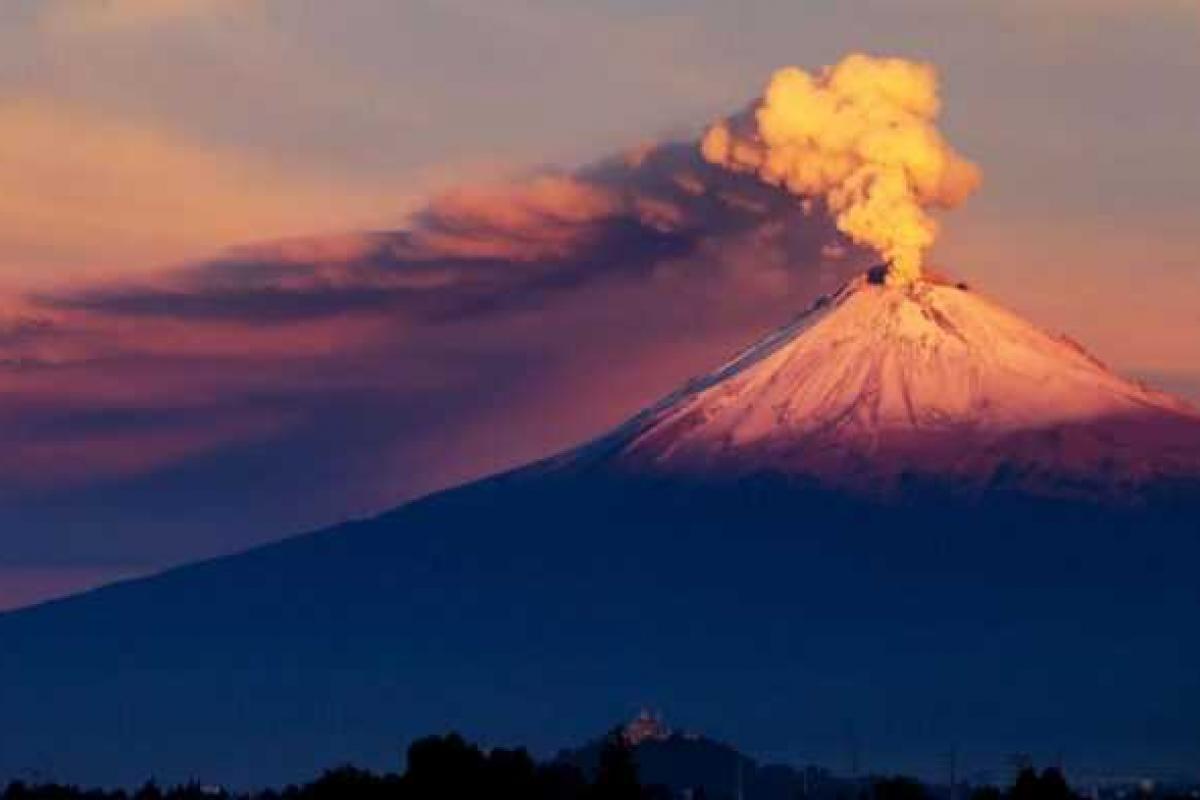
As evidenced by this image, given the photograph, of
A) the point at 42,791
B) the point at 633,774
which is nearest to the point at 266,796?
the point at 42,791

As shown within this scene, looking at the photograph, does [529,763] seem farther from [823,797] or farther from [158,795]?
[823,797]

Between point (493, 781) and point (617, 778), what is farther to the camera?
point (493, 781)

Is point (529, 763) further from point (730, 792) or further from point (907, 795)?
point (730, 792)

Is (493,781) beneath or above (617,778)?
above

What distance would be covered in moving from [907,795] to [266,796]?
41.1 meters

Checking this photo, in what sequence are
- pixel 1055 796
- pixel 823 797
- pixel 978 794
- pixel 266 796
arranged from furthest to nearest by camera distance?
pixel 823 797 → pixel 266 796 → pixel 978 794 → pixel 1055 796

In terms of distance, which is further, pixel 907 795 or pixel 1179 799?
pixel 1179 799

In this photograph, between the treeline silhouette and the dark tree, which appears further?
the treeline silhouette

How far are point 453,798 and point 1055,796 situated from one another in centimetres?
1287

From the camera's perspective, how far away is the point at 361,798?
10088 cm

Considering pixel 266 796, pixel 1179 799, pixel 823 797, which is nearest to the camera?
pixel 1179 799

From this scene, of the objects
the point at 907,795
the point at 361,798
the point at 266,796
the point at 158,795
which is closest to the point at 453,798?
the point at 361,798

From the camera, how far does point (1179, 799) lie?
11644cm

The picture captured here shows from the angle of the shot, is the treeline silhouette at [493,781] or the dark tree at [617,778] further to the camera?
the treeline silhouette at [493,781]
